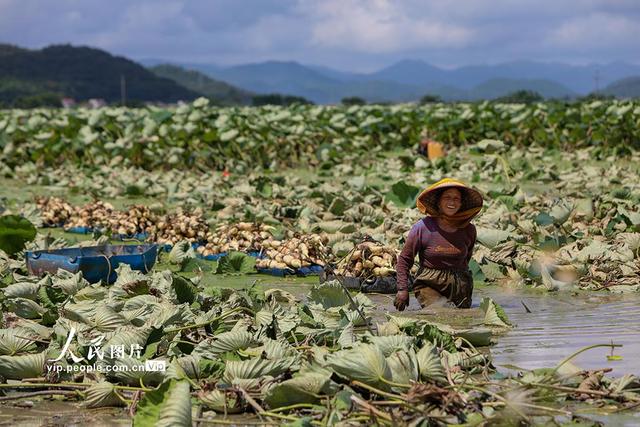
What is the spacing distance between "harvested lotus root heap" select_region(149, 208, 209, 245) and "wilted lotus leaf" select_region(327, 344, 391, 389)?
5.06 metres

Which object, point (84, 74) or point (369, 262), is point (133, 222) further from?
point (84, 74)

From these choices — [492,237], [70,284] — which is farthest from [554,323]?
[70,284]

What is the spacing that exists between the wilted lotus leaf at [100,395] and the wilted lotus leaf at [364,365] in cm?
88

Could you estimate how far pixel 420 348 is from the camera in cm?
451

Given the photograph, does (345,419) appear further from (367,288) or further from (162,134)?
(162,134)

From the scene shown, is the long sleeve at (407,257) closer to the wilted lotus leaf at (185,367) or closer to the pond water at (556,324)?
the pond water at (556,324)

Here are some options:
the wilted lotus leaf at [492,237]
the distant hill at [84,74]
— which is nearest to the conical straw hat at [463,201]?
the wilted lotus leaf at [492,237]

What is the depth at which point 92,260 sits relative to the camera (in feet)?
23.1

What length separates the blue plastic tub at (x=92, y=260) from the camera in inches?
A: 274

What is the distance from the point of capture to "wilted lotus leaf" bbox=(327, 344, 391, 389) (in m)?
3.91

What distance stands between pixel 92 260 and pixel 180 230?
2022mm

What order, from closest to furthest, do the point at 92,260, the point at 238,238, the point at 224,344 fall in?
the point at 224,344
the point at 92,260
the point at 238,238

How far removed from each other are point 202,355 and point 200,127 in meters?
14.0

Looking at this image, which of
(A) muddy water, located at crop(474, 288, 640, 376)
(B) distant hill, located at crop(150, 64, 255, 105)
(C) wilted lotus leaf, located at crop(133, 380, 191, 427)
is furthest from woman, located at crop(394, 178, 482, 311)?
(B) distant hill, located at crop(150, 64, 255, 105)
